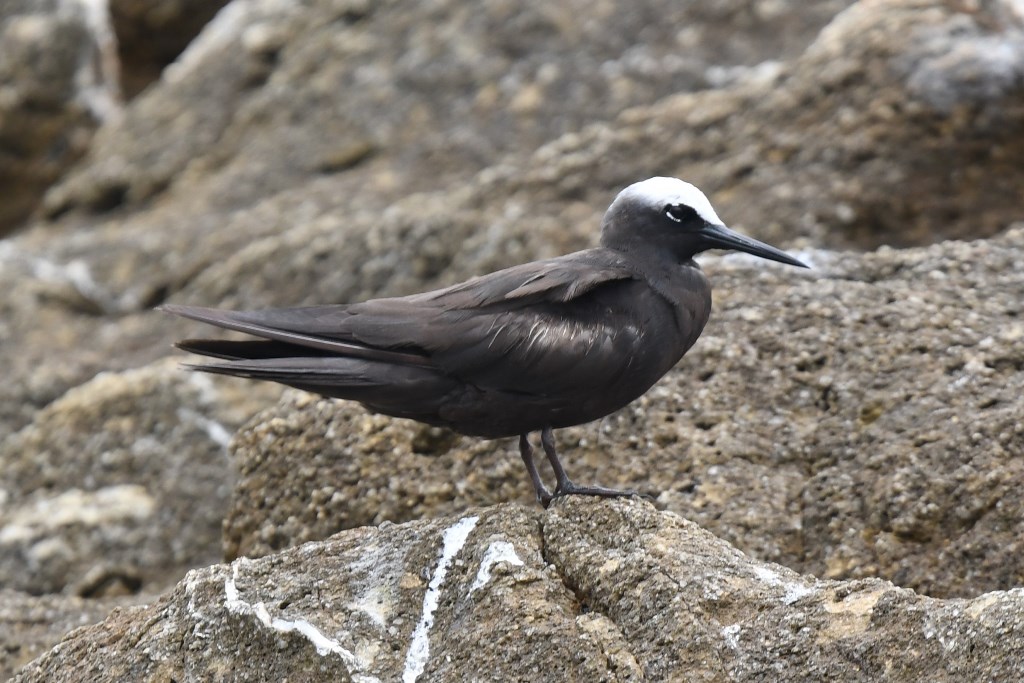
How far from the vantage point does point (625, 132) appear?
9227mm

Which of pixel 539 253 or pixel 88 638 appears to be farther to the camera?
pixel 539 253

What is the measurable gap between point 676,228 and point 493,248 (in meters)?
2.48

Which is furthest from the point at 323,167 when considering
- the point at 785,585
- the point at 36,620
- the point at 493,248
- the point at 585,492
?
the point at 785,585

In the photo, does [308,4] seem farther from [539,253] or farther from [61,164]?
[539,253]

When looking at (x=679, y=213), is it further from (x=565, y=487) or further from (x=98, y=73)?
(x=98, y=73)

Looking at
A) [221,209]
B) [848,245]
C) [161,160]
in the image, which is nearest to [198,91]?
[161,160]

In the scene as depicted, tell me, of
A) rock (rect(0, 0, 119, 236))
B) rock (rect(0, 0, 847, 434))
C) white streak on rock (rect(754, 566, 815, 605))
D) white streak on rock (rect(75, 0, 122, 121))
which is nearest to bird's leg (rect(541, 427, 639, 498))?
white streak on rock (rect(754, 566, 815, 605))

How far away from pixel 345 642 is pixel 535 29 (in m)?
6.58

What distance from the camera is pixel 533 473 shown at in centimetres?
578

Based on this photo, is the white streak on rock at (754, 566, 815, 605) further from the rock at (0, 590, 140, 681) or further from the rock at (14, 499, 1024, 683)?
the rock at (0, 590, 140, 681)

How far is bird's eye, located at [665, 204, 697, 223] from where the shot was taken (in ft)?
20.2

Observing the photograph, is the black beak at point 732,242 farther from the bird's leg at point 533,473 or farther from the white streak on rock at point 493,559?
the white streak on rock at point 493,559

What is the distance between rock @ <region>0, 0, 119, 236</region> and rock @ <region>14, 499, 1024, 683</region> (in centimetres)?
870

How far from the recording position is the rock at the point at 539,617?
4.27m
